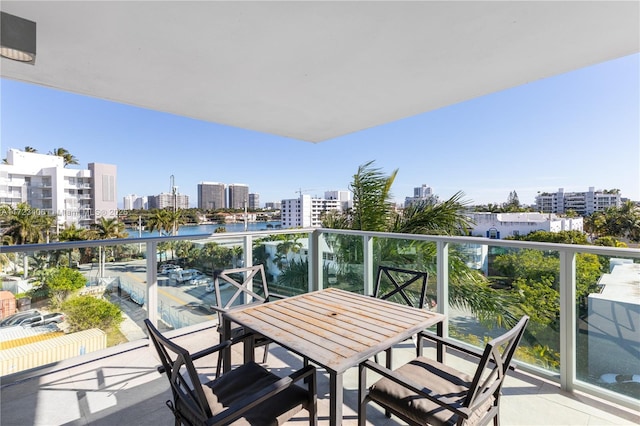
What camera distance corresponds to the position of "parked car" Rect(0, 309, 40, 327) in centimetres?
253

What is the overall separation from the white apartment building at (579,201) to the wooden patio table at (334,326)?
13.7m

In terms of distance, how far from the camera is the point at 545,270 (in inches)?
106

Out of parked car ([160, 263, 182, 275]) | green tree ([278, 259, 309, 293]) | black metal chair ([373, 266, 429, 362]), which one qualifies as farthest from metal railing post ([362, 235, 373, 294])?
parked car ([160, 263, 182, 275])

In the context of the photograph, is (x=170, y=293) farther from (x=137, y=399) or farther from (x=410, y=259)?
(x=410, y=259)

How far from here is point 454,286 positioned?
326cm

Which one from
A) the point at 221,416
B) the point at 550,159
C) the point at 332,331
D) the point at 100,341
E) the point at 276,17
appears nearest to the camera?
the point at 221,416

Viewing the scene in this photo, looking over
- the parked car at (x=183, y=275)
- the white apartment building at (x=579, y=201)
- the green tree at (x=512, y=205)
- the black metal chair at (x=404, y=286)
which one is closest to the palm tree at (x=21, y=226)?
the parked car at (x=183, y=275)

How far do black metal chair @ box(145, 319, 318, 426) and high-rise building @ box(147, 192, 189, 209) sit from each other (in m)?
30.1

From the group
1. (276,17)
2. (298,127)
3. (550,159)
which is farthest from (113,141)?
(550,159)

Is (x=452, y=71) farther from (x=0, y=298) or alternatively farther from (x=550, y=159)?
(x=550, y=159)

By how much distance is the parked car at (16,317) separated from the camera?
253 cm

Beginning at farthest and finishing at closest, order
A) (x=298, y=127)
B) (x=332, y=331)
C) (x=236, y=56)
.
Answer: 1. (x=298, y=127)
2. (x=236, y=56)
3. (x=332, y=331)

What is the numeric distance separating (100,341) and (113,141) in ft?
114

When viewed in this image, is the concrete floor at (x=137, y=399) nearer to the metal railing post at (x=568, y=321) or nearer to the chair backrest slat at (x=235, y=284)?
the metal railing post at (x=568, y=321)
